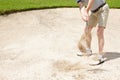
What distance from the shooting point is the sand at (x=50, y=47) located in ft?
23.6

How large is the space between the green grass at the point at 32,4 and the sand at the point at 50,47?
1.14 ft

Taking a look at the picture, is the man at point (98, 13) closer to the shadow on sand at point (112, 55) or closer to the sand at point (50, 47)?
the shadow on sand at point (112, 55)

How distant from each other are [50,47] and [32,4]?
4.08 metres

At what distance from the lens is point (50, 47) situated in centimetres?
873

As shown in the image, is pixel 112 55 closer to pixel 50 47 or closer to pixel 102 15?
pixel 102 15

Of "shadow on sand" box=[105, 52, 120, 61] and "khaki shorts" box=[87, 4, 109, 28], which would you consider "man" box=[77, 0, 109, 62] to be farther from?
"shadow on sand" box=[105, 52, 120, 61]

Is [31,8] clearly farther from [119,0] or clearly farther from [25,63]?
[25,63]

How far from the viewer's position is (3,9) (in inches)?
461

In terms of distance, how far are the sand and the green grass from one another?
0.35m

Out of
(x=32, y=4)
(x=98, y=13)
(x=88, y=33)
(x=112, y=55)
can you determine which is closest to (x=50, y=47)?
(x=88, y=33)

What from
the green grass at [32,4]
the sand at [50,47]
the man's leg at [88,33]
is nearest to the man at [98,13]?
the man's leg at [88,33]

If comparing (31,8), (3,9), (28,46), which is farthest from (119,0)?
(28,46)

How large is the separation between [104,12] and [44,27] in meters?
3.05

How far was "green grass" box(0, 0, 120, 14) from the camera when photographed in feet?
39.0
